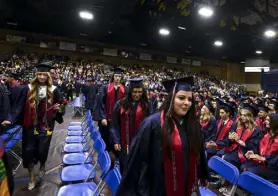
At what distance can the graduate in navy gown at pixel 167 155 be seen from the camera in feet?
4.75

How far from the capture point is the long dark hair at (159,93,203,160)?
1465 mm

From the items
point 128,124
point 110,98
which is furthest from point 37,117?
point 110,98

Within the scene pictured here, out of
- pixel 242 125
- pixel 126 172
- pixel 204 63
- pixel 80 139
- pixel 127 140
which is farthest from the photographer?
pixel 204 63

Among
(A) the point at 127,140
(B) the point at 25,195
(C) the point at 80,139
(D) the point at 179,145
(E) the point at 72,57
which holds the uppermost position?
(E) the point at 72,57

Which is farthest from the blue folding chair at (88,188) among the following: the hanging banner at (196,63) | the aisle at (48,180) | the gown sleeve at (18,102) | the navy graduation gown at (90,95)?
the hanging banner at (196,63)

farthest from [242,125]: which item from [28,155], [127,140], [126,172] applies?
[28,155]

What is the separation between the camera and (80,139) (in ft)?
15.0

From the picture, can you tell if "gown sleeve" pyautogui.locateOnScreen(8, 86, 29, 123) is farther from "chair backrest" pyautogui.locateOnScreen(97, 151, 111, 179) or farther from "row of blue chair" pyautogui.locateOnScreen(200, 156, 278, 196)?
"row of blue chair" pyautogui.locateOnScreen(200, 156, 278, 196)

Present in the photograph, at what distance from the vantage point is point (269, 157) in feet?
10.0

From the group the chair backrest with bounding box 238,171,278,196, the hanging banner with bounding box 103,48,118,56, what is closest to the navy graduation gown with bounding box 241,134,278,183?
the chair backrest with bounding box 238,171,278,196

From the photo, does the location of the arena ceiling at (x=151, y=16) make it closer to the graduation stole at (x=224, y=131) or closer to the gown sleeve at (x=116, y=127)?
the graduation stole at (x=224, y=131)

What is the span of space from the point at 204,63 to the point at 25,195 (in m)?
24.7

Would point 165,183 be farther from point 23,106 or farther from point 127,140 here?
point 23,106

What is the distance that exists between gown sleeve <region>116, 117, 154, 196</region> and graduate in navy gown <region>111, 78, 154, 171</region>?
4.86 feet
